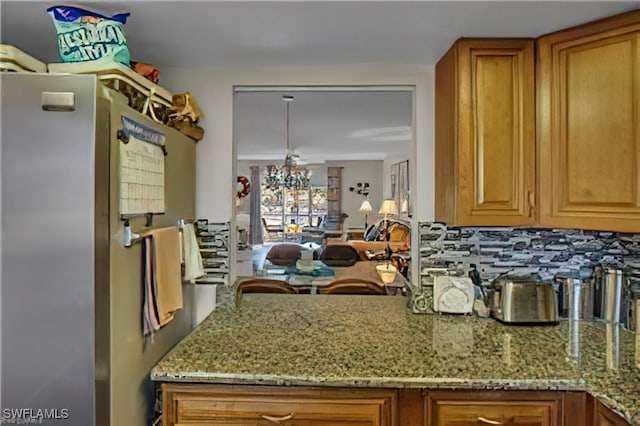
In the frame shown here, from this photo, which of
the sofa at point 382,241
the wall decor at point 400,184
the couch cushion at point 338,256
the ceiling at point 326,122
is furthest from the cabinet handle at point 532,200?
the wall decor at point 400,184

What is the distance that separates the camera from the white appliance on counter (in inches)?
78.6

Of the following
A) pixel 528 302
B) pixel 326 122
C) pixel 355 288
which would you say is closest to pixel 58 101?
pixel 528 302

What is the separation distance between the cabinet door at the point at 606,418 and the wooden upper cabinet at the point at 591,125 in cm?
59

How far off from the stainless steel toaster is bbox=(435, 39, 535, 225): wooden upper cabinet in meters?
0.27

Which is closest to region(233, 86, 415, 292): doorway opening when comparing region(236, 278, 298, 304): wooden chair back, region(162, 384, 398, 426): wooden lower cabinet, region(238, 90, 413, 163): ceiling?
region(238, 90, 413, 163): ceiling

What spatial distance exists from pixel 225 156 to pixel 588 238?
170 cm

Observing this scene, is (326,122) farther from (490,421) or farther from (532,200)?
(490,421)

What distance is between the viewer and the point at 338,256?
5.43 m

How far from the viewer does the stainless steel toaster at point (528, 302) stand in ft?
6.09

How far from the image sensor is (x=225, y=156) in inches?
85.9

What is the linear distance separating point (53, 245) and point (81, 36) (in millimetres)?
675

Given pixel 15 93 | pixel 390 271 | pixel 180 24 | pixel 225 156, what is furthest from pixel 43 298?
pixel 390 271

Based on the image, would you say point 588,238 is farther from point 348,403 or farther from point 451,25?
point 348,403

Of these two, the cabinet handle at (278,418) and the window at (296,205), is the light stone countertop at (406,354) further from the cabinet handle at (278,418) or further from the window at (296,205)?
the window at (296,205)
